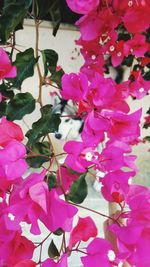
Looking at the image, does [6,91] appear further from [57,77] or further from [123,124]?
[123,124]

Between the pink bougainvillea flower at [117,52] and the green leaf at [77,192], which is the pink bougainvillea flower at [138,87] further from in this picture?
the green leaf at [77,192]

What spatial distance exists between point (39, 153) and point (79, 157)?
0.06 meters

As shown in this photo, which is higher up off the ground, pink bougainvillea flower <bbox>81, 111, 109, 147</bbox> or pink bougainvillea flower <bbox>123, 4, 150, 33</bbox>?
pink bougainvillea flower <bbox>123, 4, 150, 33</bbox>

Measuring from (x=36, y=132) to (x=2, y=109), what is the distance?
113 mm

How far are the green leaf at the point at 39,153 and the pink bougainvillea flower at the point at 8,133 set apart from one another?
3 cm

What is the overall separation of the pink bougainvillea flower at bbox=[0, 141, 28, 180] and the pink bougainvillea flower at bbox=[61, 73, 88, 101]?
0.30 feet

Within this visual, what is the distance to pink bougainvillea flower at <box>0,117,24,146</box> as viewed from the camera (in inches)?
18.0

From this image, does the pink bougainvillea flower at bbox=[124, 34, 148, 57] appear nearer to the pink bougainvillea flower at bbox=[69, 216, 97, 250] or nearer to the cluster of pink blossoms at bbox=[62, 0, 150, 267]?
the cluster of pink blossoms at bbox=[62, 0, 150, 267]

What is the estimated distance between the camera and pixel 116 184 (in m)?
0.49

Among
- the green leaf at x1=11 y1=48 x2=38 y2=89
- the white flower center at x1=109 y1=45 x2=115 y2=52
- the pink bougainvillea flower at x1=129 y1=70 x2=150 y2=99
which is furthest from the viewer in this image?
the pink bougainvillea flower at x1=129 y1=70 x2=150 y2=99

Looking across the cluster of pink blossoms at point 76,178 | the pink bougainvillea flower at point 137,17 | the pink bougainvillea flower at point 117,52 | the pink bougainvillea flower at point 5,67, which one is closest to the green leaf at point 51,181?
the cluster of pink blossoms at point 76,178

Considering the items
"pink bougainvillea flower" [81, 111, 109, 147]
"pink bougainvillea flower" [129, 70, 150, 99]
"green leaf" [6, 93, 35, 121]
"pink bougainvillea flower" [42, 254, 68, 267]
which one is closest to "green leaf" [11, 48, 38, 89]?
"green leaf" [6, 93, 35, 121]

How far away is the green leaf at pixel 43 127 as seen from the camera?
1.58 ft

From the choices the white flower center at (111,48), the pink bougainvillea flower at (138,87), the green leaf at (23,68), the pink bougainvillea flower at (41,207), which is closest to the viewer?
the pink bougainvillea flower at (41,207)
